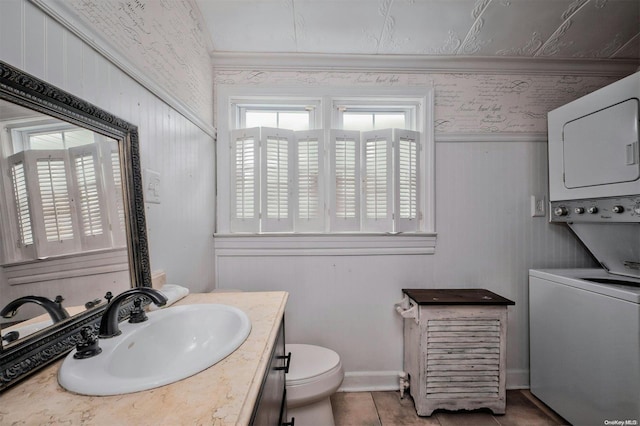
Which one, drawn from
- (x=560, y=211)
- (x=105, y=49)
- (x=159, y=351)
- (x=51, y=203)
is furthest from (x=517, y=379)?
(x=105, y=49)

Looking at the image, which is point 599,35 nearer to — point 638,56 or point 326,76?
point 638,56

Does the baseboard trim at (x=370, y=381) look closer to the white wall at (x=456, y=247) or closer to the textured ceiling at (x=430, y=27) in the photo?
the white wall at (x=456, y=247)

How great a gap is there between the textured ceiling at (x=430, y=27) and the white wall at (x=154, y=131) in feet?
2.33

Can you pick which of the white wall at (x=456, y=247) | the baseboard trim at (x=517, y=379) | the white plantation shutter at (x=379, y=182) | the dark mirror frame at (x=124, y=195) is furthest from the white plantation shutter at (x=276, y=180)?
the baseboard trim at (x=517, y=379)

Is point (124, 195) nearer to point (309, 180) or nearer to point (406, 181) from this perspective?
point (309, 180)

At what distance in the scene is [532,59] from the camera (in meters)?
1.93

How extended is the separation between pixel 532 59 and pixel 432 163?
1.03 m

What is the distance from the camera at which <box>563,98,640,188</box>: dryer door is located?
143 cm

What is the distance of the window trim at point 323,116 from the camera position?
6.23 ft

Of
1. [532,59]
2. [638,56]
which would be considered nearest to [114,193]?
[532,59]

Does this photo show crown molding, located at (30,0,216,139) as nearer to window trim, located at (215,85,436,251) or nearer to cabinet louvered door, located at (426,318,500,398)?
window trim, located at (215,85,436,251)

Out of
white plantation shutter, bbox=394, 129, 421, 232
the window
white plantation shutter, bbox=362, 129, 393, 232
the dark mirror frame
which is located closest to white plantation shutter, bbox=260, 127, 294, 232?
the window

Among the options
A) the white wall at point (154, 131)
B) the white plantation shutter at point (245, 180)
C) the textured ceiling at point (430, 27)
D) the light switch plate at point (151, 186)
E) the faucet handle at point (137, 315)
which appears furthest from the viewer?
the white plantation shutter at point (245, 180)

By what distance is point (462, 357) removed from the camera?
5.28 feet
